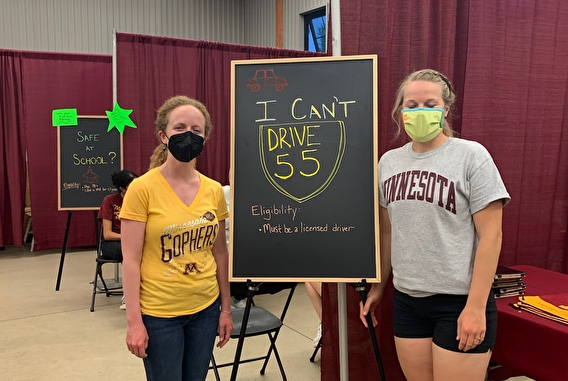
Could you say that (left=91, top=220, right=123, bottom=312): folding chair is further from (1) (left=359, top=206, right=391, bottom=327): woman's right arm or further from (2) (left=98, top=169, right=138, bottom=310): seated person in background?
(1) (left=359, top=206, right=391, bottom=327): woman's right arm

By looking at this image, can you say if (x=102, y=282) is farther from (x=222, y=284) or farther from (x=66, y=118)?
(x=222, y=284)

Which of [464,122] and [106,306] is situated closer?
[464,122]

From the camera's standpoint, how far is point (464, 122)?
7.89ft

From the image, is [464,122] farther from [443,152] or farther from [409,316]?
[409,316]

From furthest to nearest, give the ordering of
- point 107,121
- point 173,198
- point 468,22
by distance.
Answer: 1. point 107,121
2. point 468,22
3. point 173,198

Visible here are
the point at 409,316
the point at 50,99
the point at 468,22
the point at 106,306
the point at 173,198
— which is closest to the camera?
the point at 173,198

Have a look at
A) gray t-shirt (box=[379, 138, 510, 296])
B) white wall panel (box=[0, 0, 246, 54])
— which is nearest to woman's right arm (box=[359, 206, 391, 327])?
gray t-shirt (box=[379, 138, 510, 296])

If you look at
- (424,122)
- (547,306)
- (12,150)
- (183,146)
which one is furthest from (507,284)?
(12,150)

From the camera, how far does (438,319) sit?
1.57 m

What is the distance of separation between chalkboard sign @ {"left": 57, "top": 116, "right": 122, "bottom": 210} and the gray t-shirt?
12.0 feet

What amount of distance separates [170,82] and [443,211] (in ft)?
13.8

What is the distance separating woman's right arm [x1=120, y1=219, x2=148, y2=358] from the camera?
4.80ft

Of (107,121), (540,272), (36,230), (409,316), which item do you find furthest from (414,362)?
(36,230)

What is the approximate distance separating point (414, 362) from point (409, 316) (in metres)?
0.16
